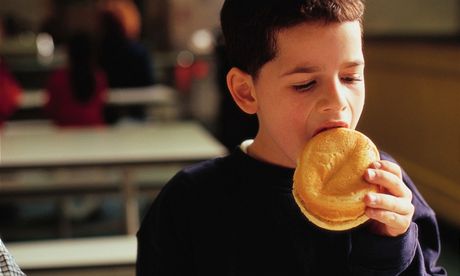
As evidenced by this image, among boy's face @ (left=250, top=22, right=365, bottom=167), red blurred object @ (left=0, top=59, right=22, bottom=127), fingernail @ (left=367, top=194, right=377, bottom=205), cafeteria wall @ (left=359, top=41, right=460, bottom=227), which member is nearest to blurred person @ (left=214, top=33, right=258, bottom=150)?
cafeteria wall @ (left=359, top=41, right=460, bottom=227)

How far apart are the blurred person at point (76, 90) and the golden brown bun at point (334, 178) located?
4665mm

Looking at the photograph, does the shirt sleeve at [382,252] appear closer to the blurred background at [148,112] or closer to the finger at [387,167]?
the finger at [387,167]

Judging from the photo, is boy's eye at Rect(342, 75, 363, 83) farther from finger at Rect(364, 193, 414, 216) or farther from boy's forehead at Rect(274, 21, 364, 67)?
finger at Rect(364, 193, 414, 216)

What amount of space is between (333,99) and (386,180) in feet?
0.46

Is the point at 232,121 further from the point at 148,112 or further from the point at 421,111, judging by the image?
Result: the point at 148,112

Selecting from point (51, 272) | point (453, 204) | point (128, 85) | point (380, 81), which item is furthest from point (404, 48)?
point (51, 272)

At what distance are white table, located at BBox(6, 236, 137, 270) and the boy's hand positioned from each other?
2193 millimetres

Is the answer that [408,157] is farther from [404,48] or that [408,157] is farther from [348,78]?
[348,78]

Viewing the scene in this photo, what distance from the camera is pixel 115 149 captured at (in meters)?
3.69

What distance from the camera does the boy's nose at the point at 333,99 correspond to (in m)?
1.11

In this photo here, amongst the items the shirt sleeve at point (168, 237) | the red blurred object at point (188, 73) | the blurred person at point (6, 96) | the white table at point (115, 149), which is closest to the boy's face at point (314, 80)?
the shirt sleeve at point (168, 237)

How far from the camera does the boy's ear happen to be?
4.22ft

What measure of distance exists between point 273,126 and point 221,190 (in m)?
0.18

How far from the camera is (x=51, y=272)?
3.11 metres
